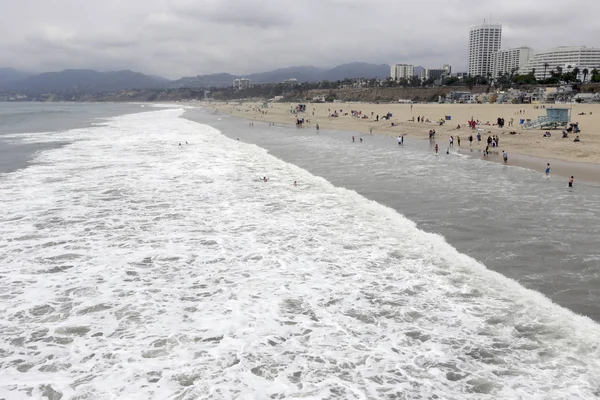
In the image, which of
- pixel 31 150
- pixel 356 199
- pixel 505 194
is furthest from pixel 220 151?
pixel 505 194

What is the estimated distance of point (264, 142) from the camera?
1668 inches

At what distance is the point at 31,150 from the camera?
37.2 m

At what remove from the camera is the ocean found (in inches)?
288

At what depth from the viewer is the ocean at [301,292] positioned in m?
7.30

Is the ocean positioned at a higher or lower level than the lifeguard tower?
A: lower

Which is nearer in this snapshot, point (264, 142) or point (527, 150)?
Answer: point (527, 150)

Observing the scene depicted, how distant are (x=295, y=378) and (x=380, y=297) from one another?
3.40m

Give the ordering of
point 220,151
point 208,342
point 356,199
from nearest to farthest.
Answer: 1. point 208,342
2. point 356,199
3. point 220,151

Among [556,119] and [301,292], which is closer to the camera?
[301,292]

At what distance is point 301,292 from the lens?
34.0ft

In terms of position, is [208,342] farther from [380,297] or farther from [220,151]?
[220,151]

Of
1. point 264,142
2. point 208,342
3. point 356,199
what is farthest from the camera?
point 264,142

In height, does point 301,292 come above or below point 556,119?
below

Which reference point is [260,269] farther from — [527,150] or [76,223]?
[527,150]
